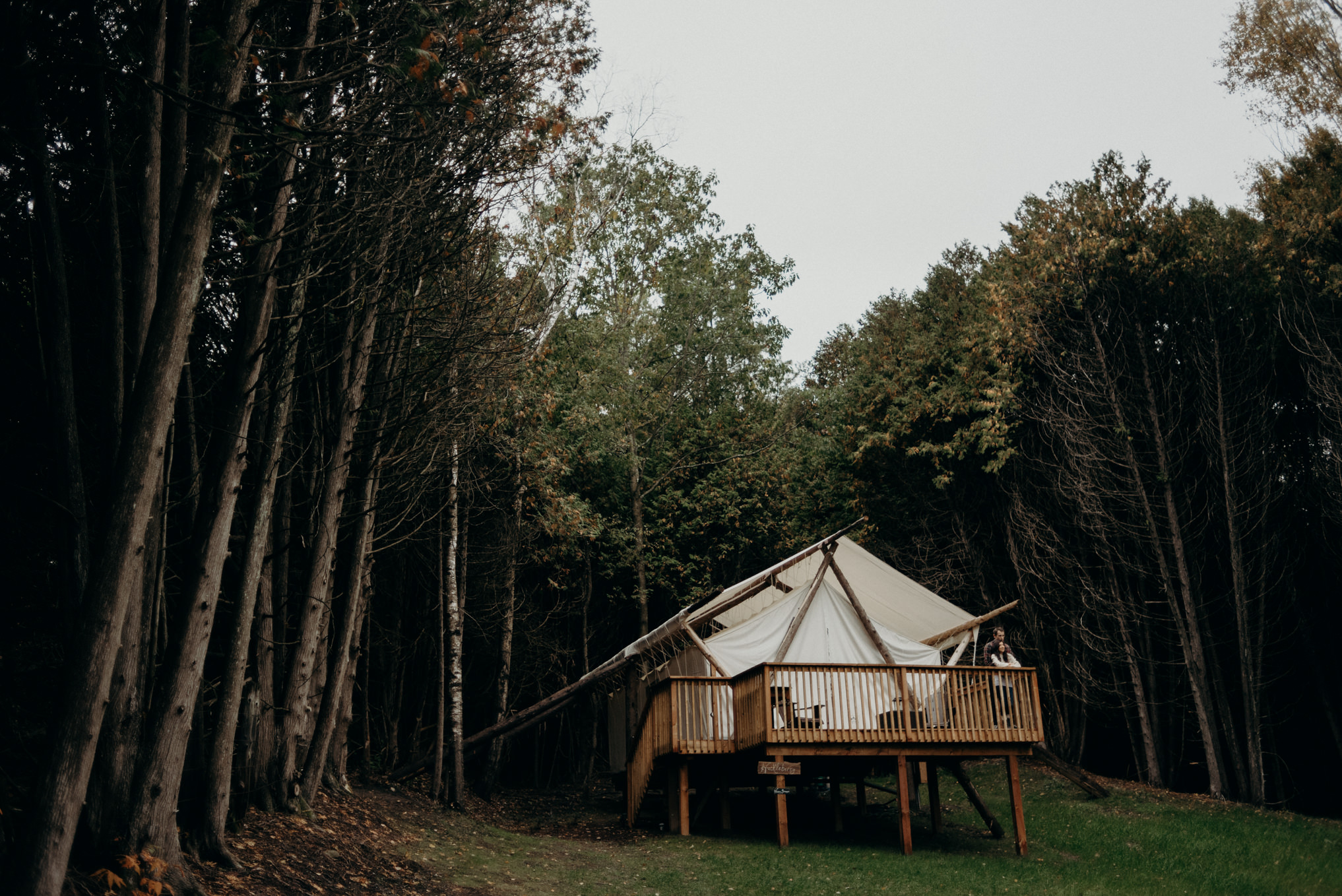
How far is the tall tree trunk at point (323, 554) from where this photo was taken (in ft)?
Answer: 35.8

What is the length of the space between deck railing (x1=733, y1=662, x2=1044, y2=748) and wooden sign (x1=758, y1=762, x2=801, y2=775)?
330 mm

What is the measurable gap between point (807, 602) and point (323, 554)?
750 cm

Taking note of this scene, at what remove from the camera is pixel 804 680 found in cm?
1326

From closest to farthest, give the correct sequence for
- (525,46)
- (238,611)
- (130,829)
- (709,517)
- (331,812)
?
(130,829) < (238,611) < (525,46) < (331,812) < (709,517)

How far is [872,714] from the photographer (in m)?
13.3

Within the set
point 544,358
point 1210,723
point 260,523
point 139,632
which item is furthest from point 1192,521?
point 139,632

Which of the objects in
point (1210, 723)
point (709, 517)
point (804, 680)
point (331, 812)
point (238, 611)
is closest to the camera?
point (238, 611)

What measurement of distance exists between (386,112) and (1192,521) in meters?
17.4

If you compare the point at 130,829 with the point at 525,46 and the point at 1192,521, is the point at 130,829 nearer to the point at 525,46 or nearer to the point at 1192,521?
the point at 525,46

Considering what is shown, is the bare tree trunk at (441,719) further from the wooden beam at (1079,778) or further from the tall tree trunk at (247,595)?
the wooden beam at (1079,778)

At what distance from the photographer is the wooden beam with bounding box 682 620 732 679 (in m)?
14.9

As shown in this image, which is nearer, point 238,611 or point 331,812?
point 238,611

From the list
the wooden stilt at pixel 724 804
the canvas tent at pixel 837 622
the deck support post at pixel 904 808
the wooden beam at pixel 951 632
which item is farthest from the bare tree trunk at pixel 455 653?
the wooden beam at pixel 951 632

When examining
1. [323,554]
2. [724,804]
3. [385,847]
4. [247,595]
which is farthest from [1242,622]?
[247,595]
